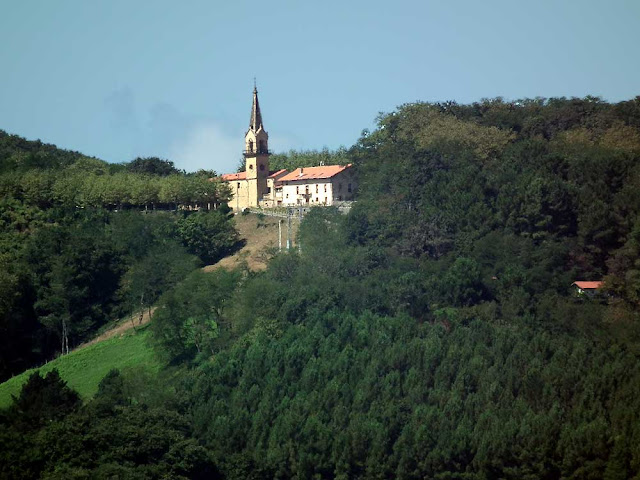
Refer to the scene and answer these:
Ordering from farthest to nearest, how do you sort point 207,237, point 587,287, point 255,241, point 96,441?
point 255,241 → point 207,237 → point 587,287 → point 96,441

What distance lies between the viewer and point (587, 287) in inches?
2095

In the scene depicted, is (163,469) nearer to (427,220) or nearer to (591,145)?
(427,220)

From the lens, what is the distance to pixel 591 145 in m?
65.2

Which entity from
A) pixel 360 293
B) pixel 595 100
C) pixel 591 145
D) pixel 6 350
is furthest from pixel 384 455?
pixel 595 100

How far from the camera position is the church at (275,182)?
73875 millimetres

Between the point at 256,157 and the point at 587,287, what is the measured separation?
1124 inches

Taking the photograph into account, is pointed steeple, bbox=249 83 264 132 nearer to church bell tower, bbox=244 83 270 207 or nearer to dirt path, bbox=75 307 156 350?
church bell tower, bbox=244 83 270 207

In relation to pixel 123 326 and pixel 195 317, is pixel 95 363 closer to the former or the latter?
pixel 195 317

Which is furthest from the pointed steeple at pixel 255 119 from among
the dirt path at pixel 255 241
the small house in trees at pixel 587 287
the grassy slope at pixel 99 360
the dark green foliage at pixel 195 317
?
the small house in trees at pixel 587 287

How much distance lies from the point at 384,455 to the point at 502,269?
49.5ft

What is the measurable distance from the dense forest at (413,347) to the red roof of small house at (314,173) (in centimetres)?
595

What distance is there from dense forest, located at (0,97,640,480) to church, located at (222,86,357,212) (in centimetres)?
567

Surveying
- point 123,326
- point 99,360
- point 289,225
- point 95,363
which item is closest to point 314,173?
point 289,225

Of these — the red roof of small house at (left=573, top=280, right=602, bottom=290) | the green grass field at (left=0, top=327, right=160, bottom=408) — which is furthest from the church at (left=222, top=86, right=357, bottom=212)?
the red roof of small house at (left=573, top=280, right=602, bottom=290)
